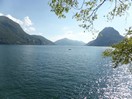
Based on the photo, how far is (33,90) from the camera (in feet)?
154

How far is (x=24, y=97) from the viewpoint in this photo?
4122cm

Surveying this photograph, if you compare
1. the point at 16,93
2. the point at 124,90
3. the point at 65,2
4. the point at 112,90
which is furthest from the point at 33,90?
the point at 65,2

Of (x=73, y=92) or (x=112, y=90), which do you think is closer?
(x=73, y=92)

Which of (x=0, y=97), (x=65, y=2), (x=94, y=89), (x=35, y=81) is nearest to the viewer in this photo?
(x=65, y=2)

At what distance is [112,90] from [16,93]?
28.9m

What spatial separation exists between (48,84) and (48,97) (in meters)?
11.9

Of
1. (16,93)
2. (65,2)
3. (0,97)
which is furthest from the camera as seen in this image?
(16,93)

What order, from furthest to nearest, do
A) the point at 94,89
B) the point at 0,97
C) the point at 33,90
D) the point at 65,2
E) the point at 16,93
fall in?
1. the point at 94,89
2. the point at 33,90
3. the point at 16,93
4. the point at 0,97
5. the point at 65,2

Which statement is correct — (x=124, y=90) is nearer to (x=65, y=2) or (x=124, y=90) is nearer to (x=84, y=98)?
(x=84, y=98)

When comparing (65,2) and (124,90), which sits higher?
(65,2)

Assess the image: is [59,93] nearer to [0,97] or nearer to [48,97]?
[48,97]

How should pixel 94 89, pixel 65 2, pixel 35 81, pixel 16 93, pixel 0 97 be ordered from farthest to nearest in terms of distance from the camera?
pixel 35 81
pixel 94 89
pixel 16 93
pixel 0 97
pixel 65 2

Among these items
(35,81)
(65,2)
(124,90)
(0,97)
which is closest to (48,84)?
(35,81)

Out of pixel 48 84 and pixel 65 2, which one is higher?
pixel 65 2
